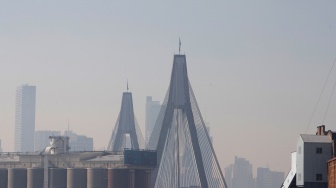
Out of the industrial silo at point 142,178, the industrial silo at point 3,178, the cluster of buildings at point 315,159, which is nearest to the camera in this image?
the cluster of buildings at point 315,159

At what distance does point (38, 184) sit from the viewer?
615 feet

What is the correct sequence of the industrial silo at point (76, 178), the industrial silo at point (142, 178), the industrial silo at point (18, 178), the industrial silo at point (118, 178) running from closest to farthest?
1. the industrial silo at point (118, 178)
2. the industrial silo at point (142, 178)
3. the industrial silo at point (76, 178)
4. the industrial silo at point (18, 178)

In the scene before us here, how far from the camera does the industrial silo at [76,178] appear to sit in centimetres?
18612

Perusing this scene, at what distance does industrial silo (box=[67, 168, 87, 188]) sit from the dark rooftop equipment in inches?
306

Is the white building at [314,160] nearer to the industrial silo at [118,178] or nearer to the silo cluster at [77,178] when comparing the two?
the industrial silo at [118,178]

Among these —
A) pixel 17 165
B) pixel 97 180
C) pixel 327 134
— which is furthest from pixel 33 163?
pixel 327 134

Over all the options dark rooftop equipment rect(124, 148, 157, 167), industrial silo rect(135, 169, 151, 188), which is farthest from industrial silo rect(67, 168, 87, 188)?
industrial silo rect(135, 169, 151, 188)

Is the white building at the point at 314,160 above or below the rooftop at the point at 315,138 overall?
below

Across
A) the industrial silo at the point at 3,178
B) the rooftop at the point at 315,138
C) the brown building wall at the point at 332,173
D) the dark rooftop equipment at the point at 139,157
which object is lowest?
the industrial silo at the point at 3,178

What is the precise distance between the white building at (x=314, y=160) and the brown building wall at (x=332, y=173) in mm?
4268

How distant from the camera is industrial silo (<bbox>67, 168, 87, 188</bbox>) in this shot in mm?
186125

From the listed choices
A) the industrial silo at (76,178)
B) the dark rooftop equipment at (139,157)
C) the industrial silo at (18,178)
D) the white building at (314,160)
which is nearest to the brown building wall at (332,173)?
the white building at (314,160)

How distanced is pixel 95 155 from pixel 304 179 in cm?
10935

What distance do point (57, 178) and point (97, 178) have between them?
314 inches
